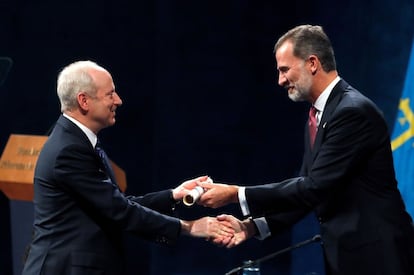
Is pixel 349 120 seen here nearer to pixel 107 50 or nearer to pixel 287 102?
pixel 287 102

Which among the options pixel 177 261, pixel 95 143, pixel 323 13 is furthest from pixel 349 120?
pixel 177 261

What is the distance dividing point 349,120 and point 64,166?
1110mm

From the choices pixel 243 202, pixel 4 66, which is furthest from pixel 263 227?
pixel 4 66

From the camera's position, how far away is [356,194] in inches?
120

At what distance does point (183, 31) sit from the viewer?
555cm

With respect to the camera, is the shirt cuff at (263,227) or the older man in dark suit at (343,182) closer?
the older man in dark suit at (343,182)

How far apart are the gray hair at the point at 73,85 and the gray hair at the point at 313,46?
33.3 inches

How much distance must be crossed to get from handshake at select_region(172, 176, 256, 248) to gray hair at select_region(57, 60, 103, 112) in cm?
66

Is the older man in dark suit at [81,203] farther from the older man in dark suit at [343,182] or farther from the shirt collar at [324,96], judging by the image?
the shirt collar at [324,96]

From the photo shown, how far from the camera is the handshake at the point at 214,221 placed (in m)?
3.46

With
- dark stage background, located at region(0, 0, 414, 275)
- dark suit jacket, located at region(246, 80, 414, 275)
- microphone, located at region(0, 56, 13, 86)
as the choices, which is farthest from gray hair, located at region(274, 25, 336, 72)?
microphone, located at region(0, 56, 13, 86)

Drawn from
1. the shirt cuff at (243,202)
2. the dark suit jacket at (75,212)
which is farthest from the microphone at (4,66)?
the shirt cuff at (243,202)

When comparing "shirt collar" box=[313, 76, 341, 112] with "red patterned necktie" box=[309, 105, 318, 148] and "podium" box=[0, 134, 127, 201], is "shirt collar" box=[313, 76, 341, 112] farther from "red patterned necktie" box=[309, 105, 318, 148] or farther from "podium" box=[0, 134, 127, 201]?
"podium" box=[0, 134, 127, 201]

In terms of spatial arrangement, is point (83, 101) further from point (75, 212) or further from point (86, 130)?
point (75, 212)
